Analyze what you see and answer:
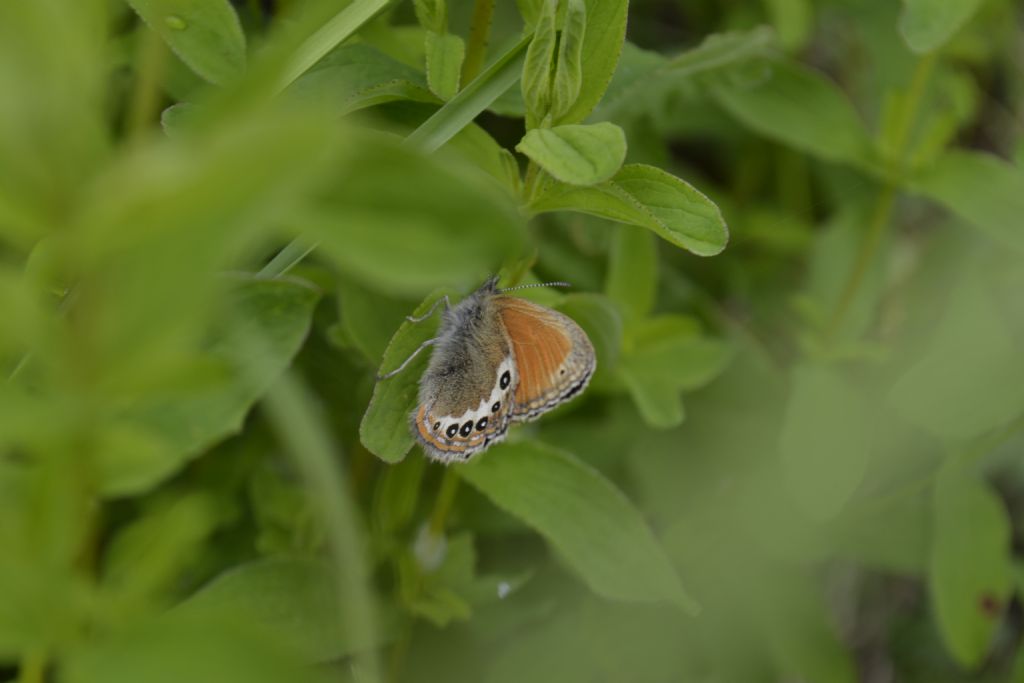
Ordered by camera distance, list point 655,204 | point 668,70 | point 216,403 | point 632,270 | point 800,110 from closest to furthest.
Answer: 1. point 216,403
2. point 655,204
3. point 668,70
4. point 632,270
5. point 800,110

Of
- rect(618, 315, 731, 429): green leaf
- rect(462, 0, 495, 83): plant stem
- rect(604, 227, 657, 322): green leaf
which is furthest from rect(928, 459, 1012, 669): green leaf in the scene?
rect(462, 0, 495, 83): plant stem

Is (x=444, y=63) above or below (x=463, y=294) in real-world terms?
above

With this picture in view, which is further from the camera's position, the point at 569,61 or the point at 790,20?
the point at 790,20

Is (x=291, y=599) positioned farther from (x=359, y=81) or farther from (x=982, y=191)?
(x=982, y=191)

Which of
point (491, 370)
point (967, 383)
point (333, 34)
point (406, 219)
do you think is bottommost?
point (967, 383)

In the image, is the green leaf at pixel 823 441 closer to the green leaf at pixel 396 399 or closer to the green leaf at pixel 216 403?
the green leaf at pixel 396 399

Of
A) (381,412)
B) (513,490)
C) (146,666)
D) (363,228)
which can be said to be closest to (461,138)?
(381,412)

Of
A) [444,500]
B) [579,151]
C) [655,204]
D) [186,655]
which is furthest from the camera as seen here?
[444,500]

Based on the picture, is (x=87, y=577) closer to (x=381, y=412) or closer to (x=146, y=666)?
(x=146, y=666)

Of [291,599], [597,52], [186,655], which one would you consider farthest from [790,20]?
[186,655]
